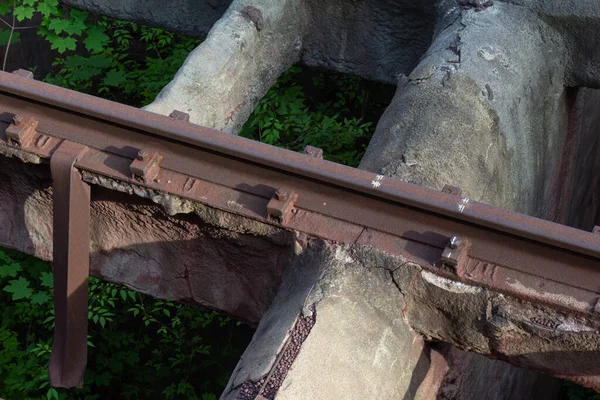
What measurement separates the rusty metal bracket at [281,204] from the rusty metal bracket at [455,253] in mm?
548

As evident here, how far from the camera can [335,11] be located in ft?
17.9

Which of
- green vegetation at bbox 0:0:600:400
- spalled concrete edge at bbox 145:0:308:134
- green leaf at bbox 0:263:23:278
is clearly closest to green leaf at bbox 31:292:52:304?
green vegetation at bbox 0:0:600:400

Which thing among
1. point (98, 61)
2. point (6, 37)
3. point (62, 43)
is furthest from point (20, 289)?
point (6, 37)

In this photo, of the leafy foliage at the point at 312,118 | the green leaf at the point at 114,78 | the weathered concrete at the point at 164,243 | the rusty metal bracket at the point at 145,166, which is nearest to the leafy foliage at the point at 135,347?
the leafy foliage at the point at 312,118

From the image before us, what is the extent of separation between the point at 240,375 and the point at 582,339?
1.07 metres

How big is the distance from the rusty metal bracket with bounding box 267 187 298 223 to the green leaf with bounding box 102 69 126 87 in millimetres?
4185

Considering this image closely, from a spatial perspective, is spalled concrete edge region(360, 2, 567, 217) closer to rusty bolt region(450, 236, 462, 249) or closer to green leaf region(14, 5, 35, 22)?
rusty bolt region(450, 236, 462, 249)

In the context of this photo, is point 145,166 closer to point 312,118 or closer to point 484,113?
point 484,113

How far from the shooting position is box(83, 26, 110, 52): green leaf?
264 inches

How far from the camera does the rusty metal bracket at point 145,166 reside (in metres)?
3.31

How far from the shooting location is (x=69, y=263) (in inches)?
139

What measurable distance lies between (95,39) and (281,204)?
393cm

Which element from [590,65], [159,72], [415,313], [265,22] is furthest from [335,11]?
[415,313]

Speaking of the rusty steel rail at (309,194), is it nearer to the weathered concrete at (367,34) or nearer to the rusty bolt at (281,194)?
the rusty bolt at (281,194)
